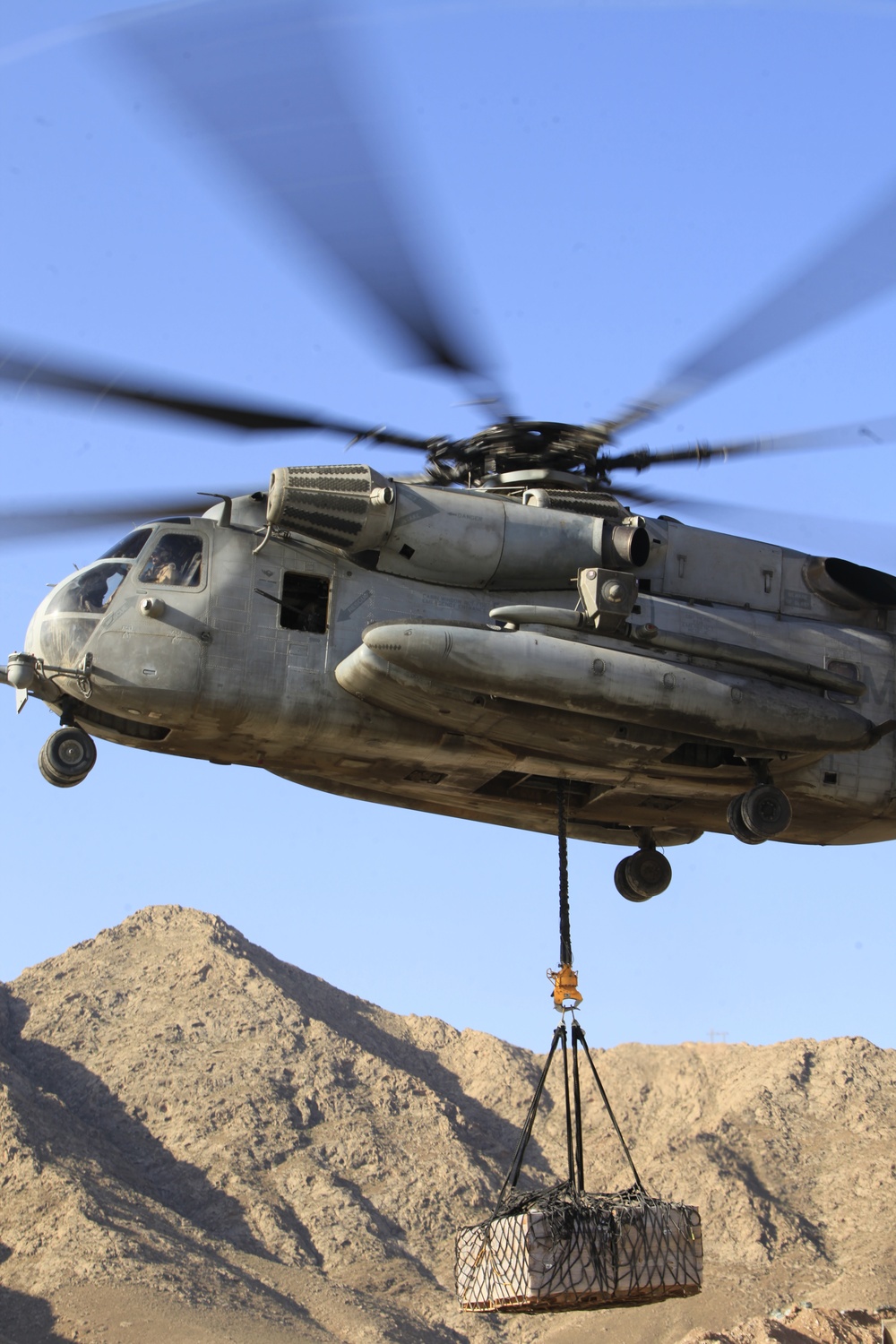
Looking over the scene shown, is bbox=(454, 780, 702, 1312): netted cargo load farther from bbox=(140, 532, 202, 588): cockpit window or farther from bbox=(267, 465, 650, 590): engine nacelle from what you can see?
bbox=(140, 532, 202, 588): cockpit window

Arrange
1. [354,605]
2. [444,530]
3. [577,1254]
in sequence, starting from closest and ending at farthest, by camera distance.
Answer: [577,1254] < [354,605] < [444,530]

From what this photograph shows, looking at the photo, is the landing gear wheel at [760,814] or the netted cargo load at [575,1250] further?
the landing gear wheel at [760,814]

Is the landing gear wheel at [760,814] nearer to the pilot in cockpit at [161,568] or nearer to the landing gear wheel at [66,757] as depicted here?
the pilot in cockpit at [161,568]

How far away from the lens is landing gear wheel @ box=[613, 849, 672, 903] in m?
16.5

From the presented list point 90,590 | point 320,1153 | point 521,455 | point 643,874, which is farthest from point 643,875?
point 320,1153

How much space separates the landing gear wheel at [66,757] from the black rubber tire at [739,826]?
5.68 meters

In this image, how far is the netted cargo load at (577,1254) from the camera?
1232 cm

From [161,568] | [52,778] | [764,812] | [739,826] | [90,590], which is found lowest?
[52,778]

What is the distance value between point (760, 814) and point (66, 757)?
20.0 ft

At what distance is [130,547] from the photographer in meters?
13.6

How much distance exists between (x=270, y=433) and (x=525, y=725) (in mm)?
3229

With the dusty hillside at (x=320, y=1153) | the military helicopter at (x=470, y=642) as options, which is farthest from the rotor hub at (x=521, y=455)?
the dusty hillside at (x=320, y=1153)

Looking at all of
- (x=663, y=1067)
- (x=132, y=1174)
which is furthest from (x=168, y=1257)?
(x=663, y=1067)

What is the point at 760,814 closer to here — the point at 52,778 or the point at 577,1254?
the point at 577,1254
